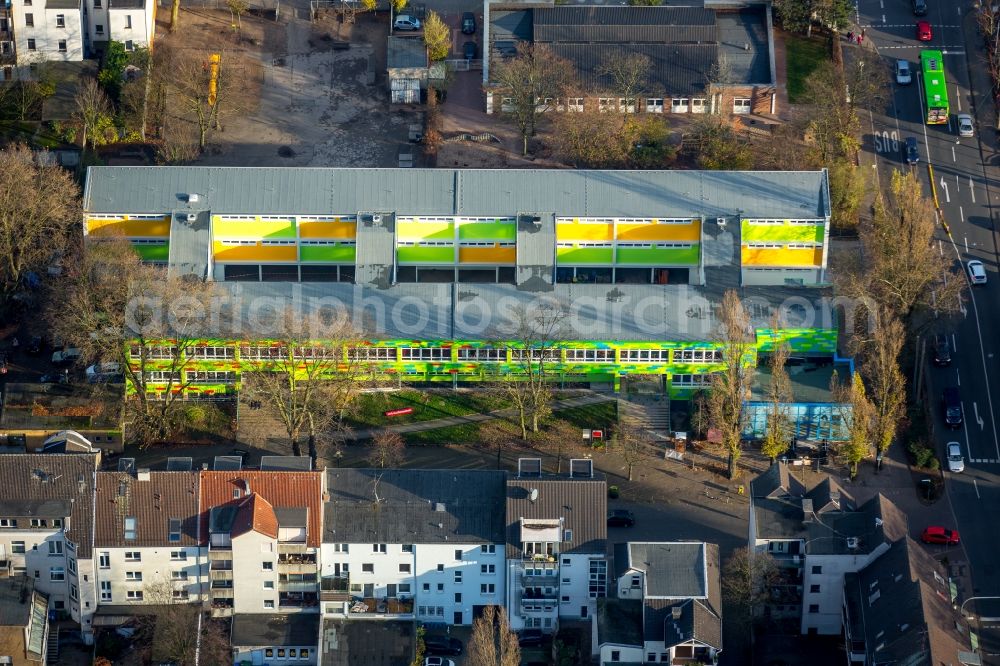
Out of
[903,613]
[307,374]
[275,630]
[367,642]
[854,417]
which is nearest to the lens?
[903,613]

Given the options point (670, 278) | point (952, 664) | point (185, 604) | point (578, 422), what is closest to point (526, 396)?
point (578, 422)

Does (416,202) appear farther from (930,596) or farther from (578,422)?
(930,596)

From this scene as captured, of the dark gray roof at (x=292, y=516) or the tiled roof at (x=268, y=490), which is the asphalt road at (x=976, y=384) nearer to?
the tiled roof at (x=268, y=490)

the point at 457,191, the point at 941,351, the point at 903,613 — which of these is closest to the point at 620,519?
the point at 903,613

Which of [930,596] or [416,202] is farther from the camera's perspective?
[416,202]

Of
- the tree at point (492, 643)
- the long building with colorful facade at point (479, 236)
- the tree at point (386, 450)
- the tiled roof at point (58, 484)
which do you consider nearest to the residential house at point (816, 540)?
the tree at point (492, 643)

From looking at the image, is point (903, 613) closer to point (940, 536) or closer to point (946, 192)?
point (940, 536)
